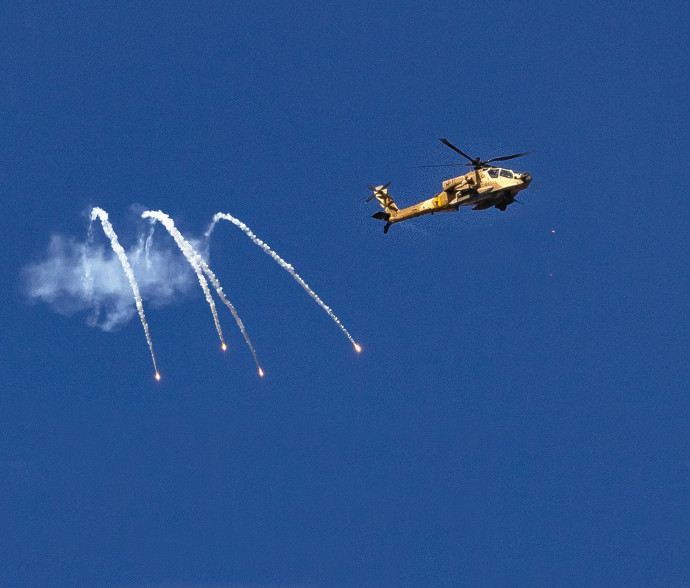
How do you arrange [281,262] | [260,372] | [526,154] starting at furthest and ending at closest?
[281,262] < [260,372] < [526,154]

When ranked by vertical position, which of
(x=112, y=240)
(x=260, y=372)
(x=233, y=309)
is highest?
(x=112, y=240)

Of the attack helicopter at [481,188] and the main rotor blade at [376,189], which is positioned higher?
the main rotor blade at [376,189]

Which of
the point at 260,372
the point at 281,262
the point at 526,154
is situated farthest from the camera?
the point at 281,262

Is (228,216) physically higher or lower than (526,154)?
higher

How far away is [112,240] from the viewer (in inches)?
4085

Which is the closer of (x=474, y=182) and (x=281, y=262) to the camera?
(x=474, y=182)

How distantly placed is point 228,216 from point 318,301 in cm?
1239

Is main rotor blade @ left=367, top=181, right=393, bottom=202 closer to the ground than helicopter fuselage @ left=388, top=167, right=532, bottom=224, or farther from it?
farther from it

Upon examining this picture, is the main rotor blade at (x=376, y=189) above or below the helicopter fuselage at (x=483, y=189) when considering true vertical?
above

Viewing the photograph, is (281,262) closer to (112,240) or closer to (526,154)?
(112,240)

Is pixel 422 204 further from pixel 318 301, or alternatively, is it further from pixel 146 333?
pixel 146 333

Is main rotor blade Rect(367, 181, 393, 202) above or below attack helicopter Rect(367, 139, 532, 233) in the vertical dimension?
above

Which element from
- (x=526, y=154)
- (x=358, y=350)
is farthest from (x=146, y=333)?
(x=526, y=154)

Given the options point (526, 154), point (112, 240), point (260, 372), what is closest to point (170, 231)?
point (112, 240)
